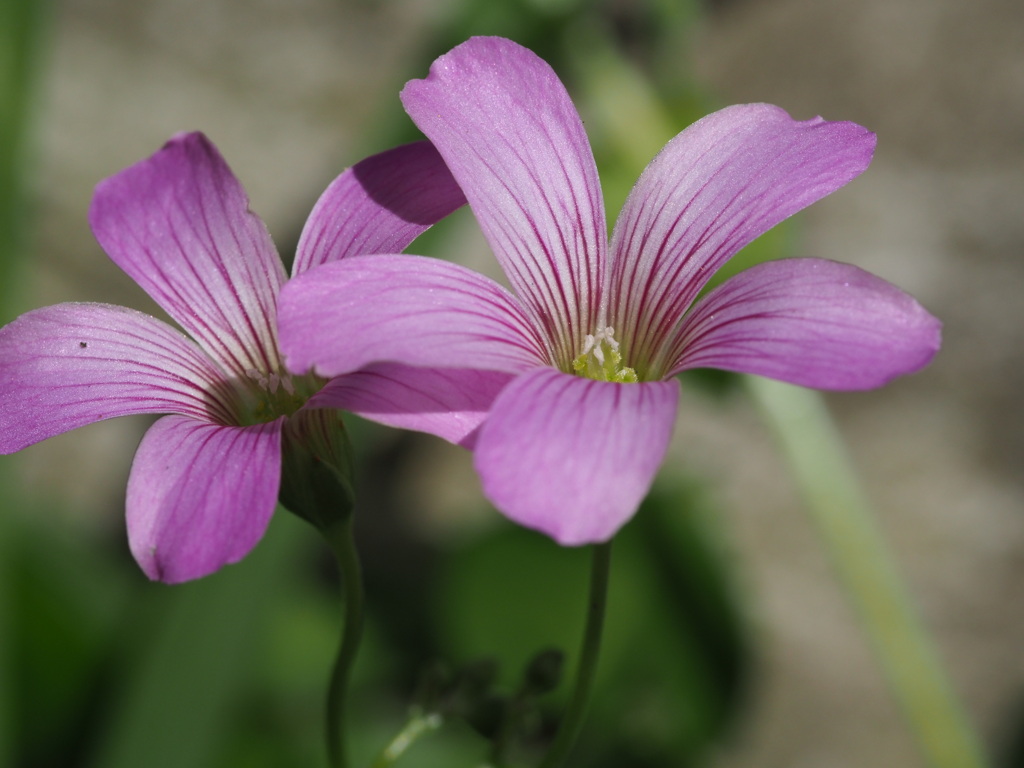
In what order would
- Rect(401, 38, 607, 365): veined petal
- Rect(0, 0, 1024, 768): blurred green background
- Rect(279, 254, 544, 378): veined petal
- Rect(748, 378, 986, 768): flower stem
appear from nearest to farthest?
Rect(279, 254, 544, 378): veined petal → Rect(401, 38, 607, 365): veined petal → Rect(748, 378, 986, 768): flower stem → Rect(0, 0, 1024, 768): blurred green background

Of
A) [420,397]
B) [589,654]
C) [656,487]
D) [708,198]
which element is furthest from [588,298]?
[656,487]

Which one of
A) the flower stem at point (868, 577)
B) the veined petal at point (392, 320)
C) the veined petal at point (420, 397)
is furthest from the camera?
the flower stem at point (868, 577)

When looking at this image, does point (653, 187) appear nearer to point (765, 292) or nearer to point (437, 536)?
point (765, 292)

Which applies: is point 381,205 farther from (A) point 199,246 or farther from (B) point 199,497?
(B) point 199,497

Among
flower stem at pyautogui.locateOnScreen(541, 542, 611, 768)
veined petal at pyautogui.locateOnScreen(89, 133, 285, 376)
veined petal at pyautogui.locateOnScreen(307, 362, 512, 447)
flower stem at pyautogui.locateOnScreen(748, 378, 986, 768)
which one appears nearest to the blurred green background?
flower stem at pyautogui.locateOnScreen(748, 378, 986, 768)

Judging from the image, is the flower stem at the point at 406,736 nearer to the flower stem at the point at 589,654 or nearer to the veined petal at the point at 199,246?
the flower stem at the point at 589,654

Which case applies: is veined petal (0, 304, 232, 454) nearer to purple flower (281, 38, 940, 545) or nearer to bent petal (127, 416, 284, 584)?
bent petal (127, 416, 284, 584)

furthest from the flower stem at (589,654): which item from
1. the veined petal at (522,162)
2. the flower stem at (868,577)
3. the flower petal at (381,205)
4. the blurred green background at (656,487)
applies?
the flower stem at (868,577)
